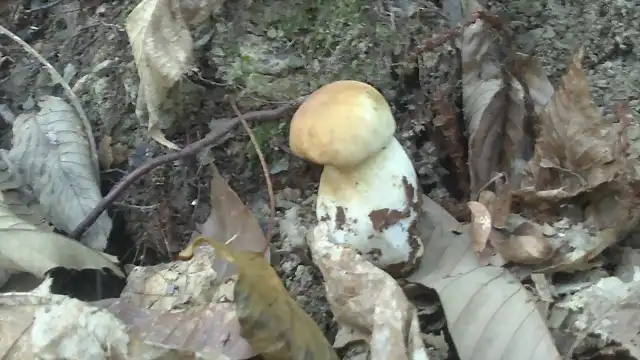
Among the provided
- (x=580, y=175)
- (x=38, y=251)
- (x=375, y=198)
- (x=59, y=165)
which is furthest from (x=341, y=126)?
(x=59, y=165)

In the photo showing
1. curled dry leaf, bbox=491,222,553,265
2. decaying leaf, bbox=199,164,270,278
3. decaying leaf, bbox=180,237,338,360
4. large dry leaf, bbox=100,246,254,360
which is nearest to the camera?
decaying leaf, bbox=180,237,338,360

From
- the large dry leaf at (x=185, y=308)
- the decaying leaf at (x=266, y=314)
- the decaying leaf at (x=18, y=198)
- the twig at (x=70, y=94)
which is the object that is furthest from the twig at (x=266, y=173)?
the decaying leaf at (x=18, y=198)

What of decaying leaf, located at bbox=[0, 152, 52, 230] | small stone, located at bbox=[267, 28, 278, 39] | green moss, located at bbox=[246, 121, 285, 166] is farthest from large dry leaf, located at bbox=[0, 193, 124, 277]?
small stone, located at bbox=[267, 28, 278, 39]

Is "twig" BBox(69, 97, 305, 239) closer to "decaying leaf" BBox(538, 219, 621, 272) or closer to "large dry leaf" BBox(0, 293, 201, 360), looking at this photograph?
"large dry leaf" BBox(0, 293, 201, 360)

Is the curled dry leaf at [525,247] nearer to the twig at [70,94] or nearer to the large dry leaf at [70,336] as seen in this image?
the large dry leaf at [70,336]

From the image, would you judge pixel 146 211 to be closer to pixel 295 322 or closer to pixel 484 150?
pixel 295 322
